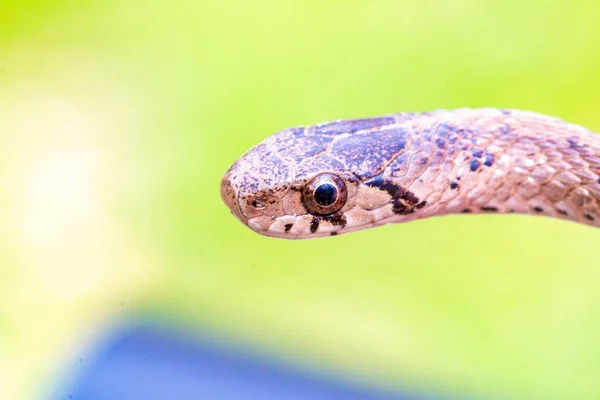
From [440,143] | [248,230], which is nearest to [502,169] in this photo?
[440,143]

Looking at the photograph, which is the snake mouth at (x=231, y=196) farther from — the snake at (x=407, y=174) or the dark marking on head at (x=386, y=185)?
the dark marking on head at (x=386, y=185)

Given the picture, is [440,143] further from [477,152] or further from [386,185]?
[386,185]

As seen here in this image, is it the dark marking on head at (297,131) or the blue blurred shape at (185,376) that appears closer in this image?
the dark marking on head at (297,131)

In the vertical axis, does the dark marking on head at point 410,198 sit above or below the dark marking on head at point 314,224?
above

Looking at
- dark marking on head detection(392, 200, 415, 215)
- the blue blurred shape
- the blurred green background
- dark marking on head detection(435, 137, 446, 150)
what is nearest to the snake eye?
dark marking on head detection(392, 200, 415, 215)

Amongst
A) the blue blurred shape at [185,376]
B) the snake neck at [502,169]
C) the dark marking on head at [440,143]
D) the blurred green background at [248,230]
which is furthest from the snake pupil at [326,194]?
the blurred green background at [248,230]

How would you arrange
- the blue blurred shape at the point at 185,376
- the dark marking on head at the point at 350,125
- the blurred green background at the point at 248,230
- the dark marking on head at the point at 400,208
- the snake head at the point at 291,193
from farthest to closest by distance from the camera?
the blurred green background at the point at 248,230 → the blue blurred shape at the point at 185,376 → the dark marking on head at the point at 350,125 → the dark marking on head at the point at 400,208 → the snake head at the point at 291,193

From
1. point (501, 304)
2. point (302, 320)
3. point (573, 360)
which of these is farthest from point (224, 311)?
point (573, 360)

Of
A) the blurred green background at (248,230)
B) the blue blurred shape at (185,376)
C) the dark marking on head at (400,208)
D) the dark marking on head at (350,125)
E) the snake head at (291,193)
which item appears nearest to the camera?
the snake head at (291,193)
